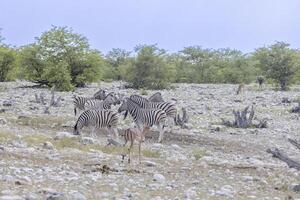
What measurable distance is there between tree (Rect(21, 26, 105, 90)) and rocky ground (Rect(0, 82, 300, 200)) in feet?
62.7

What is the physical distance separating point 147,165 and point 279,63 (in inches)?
1596

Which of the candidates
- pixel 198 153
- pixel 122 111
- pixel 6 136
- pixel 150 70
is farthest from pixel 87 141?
pixel 150 70

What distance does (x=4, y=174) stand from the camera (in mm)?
10078

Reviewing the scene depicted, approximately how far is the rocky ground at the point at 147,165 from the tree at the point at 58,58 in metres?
19.1

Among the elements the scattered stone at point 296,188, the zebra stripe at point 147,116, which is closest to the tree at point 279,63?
the zebra stripe at point 147,116

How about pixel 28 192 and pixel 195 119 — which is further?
pixel 195 119

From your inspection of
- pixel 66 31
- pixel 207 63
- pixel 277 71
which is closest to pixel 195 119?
pixel 66 31

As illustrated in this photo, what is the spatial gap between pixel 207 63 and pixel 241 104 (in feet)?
107

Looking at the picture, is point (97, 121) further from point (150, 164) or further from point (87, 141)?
point (150, 164)

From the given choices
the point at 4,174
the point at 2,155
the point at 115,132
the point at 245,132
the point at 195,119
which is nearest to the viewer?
the point at 4,174

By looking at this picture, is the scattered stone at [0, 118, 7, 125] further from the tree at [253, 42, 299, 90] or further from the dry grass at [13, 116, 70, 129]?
the tree at [253, 42, 299, 90]

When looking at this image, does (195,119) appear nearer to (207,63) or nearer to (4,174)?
(4,174)

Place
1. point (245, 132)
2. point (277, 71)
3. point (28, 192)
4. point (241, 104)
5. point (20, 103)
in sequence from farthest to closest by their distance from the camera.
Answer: point (277, 71), point (241, 104), point (20, 103), point (245, 132), point (28, 192)

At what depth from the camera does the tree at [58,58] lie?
41.5m
